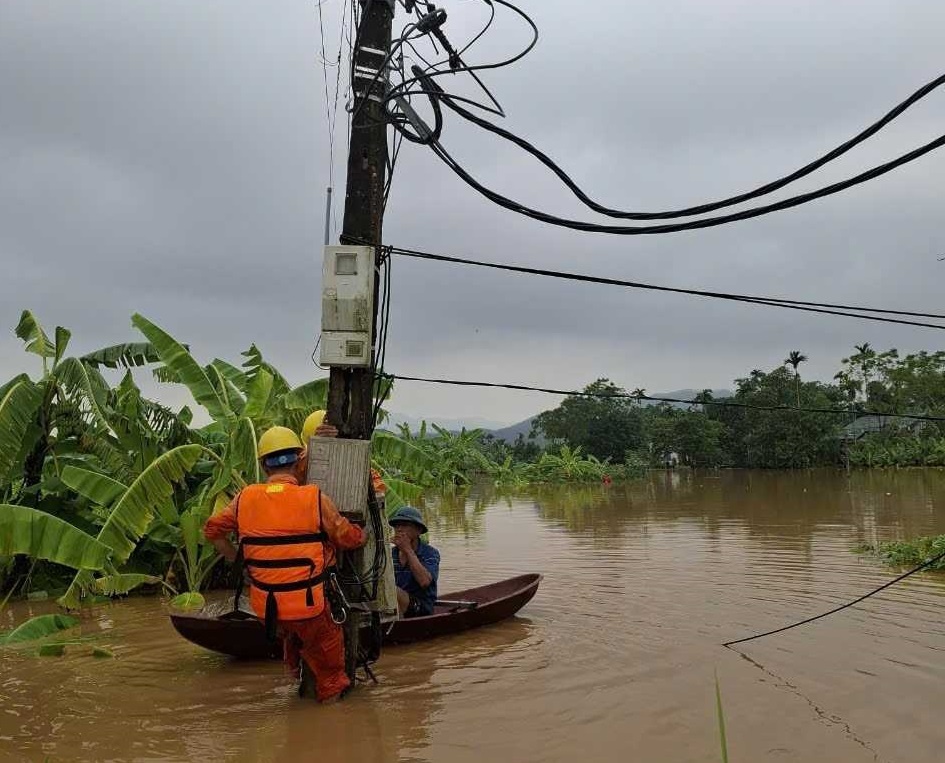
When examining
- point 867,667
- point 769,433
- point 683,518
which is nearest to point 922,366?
point 769,433

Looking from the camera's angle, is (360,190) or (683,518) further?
(683,518)

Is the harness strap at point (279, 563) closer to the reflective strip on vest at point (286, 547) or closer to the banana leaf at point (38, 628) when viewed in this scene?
the reflective strip on vest at point (286, 547)

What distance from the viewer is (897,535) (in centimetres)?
1537

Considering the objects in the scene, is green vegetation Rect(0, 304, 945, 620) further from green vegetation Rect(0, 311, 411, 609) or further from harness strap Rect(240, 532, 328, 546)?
harness strap Rect(240, 532, 328, 546)

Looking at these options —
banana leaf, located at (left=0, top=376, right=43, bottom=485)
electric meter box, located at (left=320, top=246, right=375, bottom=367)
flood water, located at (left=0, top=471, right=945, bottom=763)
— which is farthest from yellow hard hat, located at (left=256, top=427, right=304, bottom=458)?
banana leaf, located at (left=0, top=376, right=43, bottom=485)

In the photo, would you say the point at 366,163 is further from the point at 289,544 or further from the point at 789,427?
the point at 789,427

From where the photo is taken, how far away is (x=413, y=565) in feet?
25.7

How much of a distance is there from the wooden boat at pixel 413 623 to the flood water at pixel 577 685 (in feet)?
0.49

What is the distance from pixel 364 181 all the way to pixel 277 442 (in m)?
2.05

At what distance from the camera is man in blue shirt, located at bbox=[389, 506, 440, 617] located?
784 cm

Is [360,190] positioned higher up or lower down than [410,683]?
higher up

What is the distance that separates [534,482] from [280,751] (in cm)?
3431

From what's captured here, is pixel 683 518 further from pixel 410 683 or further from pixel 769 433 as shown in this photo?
pixel 769 433

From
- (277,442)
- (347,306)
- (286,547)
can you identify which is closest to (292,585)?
(286,547)
